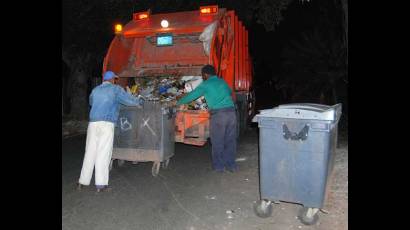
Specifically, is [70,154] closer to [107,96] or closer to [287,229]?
[107,96]

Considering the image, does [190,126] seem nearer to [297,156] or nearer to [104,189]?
[104,189]

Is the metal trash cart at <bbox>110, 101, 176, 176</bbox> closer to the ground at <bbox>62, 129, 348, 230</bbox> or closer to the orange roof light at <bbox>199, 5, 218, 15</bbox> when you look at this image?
the ground at <bbox>62, 129, 348, 230</bbox>

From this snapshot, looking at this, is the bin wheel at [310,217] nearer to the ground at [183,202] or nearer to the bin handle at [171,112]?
the ground at [183,202]

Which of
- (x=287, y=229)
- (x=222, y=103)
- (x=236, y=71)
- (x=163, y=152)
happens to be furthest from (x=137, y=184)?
(x=236, y=71)

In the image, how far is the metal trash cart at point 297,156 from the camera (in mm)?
3646

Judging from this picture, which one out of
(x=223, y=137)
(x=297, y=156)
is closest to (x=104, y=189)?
(x=223, y=137)

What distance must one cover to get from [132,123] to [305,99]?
43.6 feet

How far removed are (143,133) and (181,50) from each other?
2.50 meters

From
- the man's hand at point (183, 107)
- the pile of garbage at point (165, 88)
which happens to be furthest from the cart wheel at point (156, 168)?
the pile of garbage at point (165, 88)

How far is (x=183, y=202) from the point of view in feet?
14.9

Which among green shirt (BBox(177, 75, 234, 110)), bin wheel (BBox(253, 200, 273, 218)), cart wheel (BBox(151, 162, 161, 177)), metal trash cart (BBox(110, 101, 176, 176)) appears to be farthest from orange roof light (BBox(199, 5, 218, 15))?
bin wheel (BBox(253, 200, 273, 218))

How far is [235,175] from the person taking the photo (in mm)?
5734

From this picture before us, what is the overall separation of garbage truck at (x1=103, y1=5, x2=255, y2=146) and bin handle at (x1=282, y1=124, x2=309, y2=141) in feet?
8.57

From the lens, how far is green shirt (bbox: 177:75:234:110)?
5.68m
